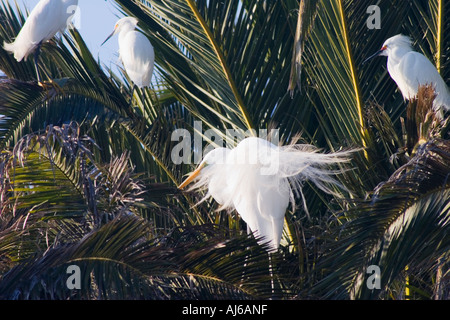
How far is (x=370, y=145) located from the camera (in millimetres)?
3168

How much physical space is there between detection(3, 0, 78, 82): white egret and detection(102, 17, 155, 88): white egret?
19.9 inches

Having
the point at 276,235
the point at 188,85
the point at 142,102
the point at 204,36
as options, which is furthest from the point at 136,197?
the point at 142,102

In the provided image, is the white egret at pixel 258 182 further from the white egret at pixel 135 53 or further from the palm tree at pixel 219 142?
the white egret at pixel 135 53

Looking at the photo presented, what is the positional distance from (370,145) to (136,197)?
45.0 inches

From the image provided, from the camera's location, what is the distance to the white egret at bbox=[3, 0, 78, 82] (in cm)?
413

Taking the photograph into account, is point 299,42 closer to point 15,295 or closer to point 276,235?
point 276,235

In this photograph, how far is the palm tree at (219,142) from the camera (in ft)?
7.43

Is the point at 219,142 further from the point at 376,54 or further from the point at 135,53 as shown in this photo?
the point at 135,53

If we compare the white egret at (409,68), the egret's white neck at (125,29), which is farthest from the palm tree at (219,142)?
the egret's white neck at (125,29)

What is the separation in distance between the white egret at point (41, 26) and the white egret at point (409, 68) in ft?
6.91

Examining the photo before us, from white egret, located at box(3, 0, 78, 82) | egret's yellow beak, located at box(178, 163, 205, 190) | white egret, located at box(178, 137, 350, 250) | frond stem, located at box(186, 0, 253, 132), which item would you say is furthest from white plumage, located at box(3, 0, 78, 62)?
white egret, located at box(178, 137, 350, 250)

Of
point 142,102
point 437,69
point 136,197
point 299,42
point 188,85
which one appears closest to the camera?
point 299,42

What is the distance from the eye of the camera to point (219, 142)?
13.9 ft

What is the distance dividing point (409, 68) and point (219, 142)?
132 cm
